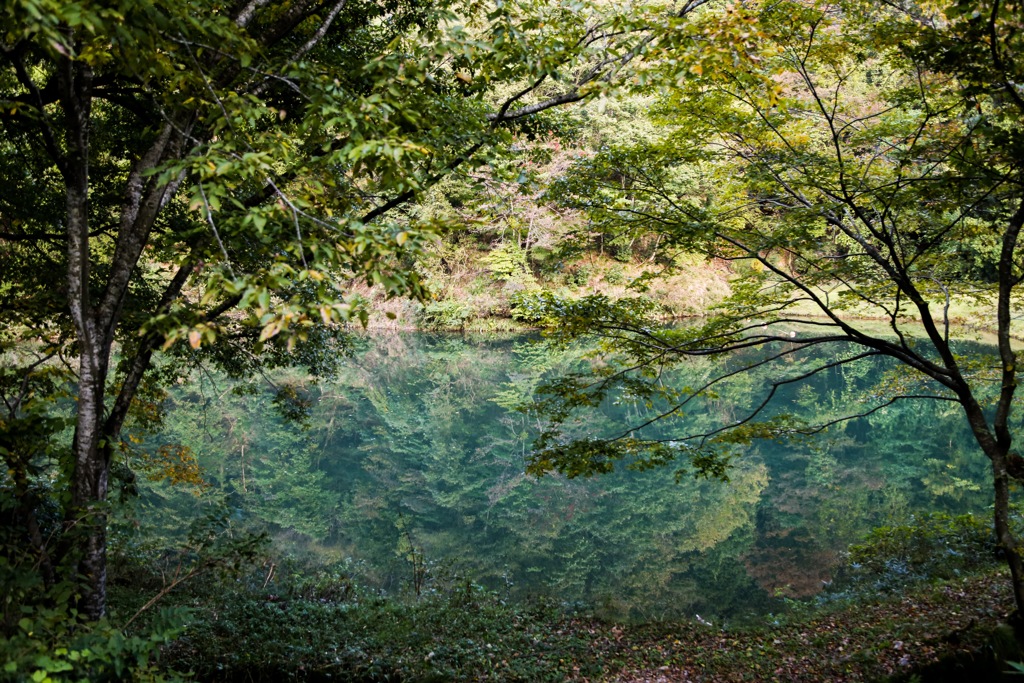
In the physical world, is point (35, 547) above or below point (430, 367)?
below

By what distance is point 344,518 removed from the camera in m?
11.1

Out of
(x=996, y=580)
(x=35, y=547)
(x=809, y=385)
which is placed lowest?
(x=996, y=580)

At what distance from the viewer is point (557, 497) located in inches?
486

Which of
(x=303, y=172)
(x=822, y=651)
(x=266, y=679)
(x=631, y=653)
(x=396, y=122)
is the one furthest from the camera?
(x=631, y=653)

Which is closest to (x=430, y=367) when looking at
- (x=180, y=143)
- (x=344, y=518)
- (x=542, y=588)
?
(x=344, y=518)

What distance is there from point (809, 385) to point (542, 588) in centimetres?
1555

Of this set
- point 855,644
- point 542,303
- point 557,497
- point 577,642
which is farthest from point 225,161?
point 557,497

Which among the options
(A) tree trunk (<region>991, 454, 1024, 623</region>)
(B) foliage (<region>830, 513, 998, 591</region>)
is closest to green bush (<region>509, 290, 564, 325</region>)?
(A) tree trunk (<region>991, 454, 1024, 623</region>)

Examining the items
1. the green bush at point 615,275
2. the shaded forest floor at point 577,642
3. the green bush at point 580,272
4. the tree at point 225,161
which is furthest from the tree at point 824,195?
the green bush at point 580,272

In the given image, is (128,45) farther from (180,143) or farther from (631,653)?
(631,653)

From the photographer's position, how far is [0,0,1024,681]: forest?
9.38ft

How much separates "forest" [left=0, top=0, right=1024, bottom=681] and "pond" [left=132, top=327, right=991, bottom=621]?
0.10 meters

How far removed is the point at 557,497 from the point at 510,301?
6007mm

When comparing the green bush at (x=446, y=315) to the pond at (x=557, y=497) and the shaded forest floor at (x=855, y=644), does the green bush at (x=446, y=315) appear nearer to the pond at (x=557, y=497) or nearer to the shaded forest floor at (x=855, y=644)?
the pond at (x=557, y=497)
